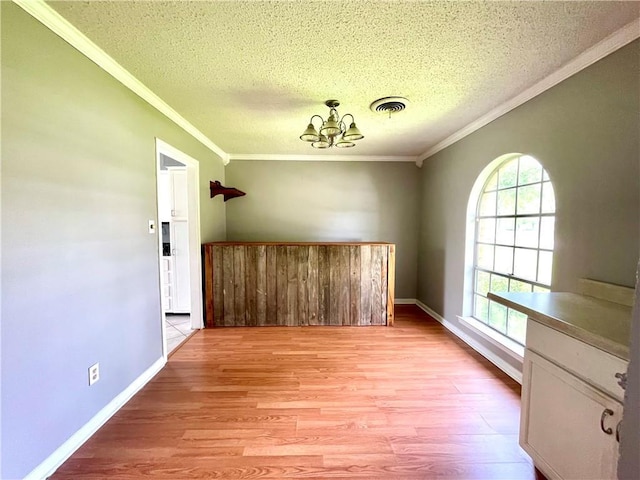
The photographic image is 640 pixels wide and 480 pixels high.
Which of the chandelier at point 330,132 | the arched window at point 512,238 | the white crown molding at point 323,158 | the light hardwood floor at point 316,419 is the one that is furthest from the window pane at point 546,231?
the white crown molding at point 323,158

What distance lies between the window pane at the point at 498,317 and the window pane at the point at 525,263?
0.39m

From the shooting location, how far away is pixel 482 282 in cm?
273

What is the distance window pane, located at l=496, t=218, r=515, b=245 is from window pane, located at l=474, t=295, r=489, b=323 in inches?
26.2

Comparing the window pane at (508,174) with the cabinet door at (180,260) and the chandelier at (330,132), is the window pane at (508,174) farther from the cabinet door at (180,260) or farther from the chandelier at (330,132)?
the cabinet door at (180,260)

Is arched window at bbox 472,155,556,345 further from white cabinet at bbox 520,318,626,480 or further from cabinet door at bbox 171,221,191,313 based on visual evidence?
cabinet door at bbox 171,221,191,313

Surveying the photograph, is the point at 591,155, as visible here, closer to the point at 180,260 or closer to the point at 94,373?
the point at 94,373

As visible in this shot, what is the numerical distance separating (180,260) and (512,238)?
3805 millimetres

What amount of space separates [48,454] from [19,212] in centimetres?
121

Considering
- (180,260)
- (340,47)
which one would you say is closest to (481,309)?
(340,47)

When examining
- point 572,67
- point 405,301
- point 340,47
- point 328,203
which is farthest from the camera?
point 405,301

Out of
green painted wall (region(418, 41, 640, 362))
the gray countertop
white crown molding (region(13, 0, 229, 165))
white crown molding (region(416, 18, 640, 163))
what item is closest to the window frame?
green painted wall (region(418, 41, 640, 362))

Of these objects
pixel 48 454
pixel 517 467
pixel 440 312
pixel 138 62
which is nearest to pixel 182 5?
pixel 138 62

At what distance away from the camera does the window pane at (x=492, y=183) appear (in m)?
2.56

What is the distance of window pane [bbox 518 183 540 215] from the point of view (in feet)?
6.81
